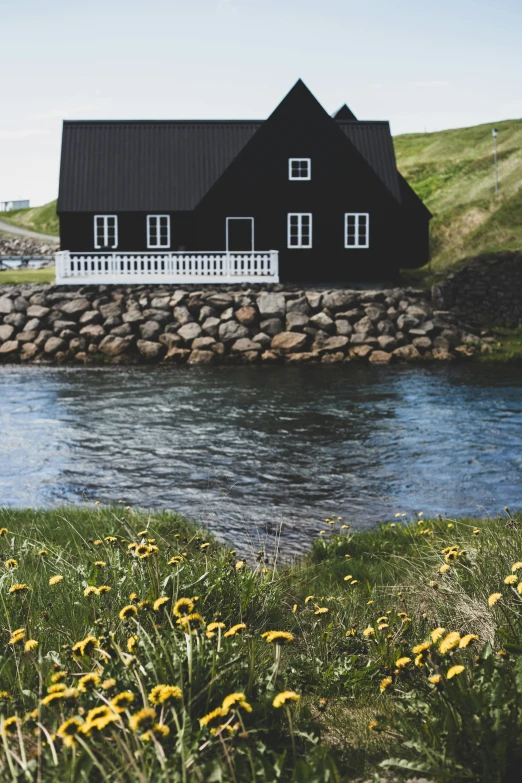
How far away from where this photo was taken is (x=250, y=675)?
3350 mm

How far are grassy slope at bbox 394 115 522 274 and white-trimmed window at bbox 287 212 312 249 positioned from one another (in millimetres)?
6956

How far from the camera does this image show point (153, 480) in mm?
11594

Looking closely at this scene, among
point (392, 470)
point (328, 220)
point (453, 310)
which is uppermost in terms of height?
point (328, 220)

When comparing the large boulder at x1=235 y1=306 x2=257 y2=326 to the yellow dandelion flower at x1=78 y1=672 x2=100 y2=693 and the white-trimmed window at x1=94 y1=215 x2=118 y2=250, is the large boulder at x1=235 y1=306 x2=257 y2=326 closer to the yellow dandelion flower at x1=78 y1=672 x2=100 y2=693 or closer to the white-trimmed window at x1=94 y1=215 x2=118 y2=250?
the white-trimmed window at x1=94 y1=215 x2=118 y2=250

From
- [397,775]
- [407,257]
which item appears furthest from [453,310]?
[397,775]

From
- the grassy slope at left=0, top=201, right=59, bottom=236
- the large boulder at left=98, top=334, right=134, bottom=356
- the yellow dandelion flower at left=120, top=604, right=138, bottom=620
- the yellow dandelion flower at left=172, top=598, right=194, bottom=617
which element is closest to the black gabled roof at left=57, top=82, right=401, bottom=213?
the large boulder at left=98, top=334, right=134, bottom=356

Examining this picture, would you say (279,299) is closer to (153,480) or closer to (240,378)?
(240,378)

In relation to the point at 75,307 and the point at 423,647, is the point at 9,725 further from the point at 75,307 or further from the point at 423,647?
the point at 75,307

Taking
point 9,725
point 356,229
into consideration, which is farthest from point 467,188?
point 9,725

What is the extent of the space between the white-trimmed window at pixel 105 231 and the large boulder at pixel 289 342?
11.4m

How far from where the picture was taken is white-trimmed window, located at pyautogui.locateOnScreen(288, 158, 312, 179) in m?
34.5

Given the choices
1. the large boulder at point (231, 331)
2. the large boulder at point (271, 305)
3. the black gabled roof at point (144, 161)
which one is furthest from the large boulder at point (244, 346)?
the black gabled roof at point (144, 161)

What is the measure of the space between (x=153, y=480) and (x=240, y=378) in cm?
1157

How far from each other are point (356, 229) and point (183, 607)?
32121 mm
